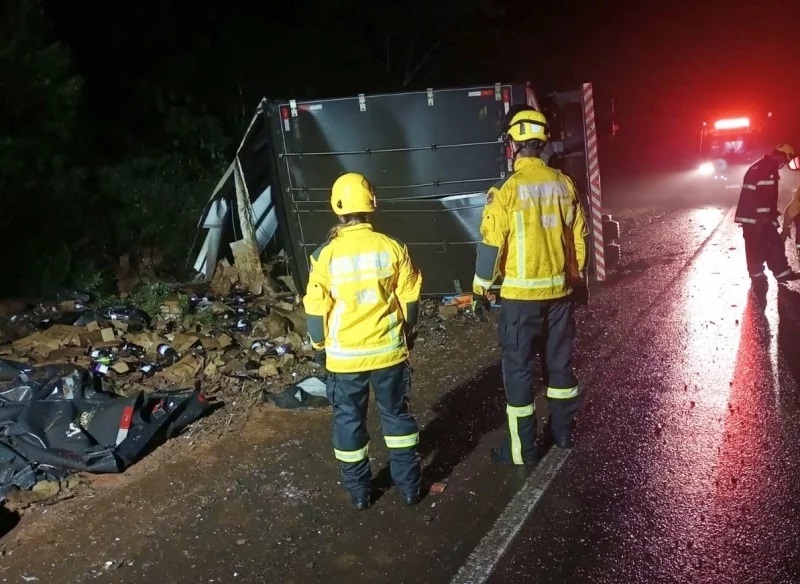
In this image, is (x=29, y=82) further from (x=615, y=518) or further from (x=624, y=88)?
(x=624, y=88)

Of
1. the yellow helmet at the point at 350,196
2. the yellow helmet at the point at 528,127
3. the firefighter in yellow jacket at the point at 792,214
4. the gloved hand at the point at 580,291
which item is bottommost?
the firefighter in yellow jacket at the point at 792,214

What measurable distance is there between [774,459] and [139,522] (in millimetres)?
3605

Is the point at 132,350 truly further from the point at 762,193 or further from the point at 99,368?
the point at 762,193

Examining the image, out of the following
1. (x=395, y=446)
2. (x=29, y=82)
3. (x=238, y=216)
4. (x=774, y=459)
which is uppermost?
(x=29, y=82)

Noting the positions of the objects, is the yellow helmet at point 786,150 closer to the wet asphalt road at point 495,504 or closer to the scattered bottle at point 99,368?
the wet asphalt road at point 495,504

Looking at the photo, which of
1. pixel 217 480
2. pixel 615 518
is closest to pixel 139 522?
pixel 217 480

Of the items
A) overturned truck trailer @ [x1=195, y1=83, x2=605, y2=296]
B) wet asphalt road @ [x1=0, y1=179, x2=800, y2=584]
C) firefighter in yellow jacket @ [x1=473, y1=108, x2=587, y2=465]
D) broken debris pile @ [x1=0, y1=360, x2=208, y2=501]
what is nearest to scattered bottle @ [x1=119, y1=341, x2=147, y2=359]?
broken debris pile @ [x1=0, y1=360, x2=208, y2=501]

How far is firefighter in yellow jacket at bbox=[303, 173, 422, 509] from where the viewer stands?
3.62m

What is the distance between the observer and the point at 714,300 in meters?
7.73

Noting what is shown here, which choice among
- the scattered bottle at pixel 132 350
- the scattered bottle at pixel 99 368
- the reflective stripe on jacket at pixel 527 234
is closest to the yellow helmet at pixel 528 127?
the reflective stripe on jacket at pixel 527 234

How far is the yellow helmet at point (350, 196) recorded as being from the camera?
3584 millimetres

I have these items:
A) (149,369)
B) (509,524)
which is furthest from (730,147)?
(509,524)

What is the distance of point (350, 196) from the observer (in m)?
3.58

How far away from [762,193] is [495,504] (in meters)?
5.65
